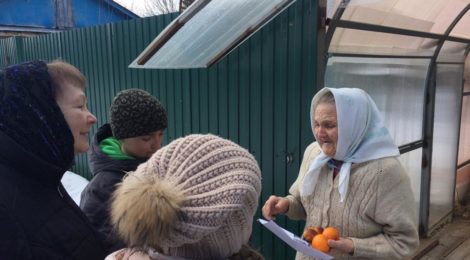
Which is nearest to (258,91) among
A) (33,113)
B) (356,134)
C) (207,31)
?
(207,31)

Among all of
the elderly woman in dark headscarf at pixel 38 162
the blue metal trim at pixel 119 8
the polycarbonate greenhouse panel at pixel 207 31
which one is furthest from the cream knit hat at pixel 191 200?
the blue metal trim at pixel 119 8

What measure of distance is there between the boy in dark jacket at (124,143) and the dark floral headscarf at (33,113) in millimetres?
583

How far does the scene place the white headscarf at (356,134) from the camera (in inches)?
67.5

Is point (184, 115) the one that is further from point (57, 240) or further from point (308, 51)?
point (57, 240)

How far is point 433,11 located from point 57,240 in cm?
349

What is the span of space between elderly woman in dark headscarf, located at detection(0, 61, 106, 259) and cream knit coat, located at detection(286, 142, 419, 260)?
3.57 feet

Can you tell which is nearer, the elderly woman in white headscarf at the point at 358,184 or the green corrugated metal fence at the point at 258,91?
the elderly woman in white headscarf at the point at 358,184

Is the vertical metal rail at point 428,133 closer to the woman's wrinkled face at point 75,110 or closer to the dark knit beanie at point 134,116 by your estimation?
the dark knit beanie at point 134,116

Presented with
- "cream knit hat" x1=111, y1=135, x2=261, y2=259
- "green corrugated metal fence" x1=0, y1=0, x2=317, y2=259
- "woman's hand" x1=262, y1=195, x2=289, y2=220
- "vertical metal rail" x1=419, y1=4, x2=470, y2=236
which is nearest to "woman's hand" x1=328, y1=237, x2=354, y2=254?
"woman's hand" x1=262, y1=195, x2=289, y2=220

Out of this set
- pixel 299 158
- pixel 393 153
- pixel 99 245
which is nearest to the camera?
pixel 99 245

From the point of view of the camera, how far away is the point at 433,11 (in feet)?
10.9

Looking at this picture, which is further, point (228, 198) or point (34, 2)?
point (34, 2)

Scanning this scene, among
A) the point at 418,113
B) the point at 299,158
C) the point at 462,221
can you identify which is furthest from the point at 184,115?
the point at 462,221

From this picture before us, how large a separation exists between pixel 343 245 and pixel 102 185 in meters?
1.12
